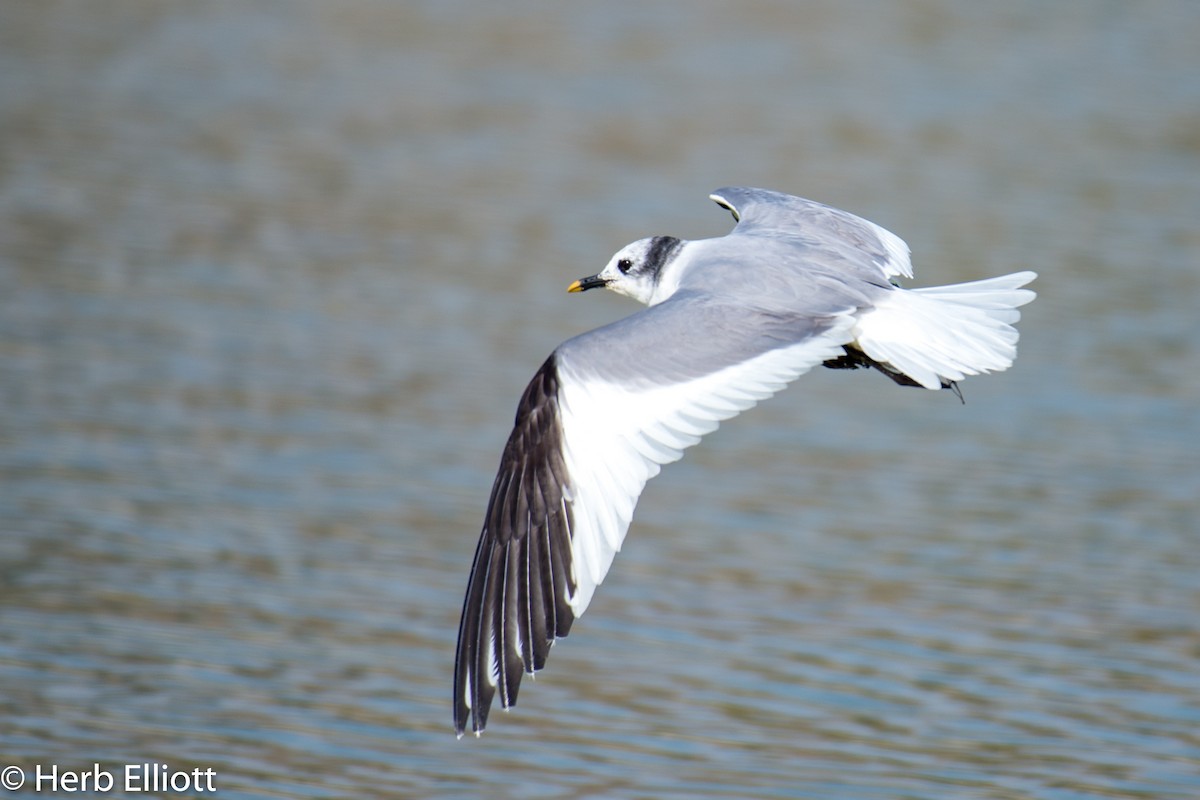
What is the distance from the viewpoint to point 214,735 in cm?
659

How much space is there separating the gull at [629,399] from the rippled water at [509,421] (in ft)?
3.29

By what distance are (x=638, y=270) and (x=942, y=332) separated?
138 centimetres

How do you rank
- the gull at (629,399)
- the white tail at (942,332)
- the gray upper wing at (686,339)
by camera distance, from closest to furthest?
1. the gull at (629,399)
2. the gray upper wing at (686,339)
3. the white tail at (942,332)

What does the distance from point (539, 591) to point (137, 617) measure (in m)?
2.63


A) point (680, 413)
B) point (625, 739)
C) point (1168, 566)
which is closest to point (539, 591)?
point (680, 413)

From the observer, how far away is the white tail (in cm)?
575

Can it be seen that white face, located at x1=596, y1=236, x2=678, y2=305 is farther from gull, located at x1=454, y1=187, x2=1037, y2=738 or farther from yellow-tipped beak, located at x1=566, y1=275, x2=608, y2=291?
gull, located at x1=454, y1=187, x2=1037, y2=738

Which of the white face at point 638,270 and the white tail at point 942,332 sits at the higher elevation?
the white face at point 638,270

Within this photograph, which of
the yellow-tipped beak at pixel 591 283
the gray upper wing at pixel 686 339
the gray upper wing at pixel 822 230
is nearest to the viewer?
the gray upper wing at pixel 686 339

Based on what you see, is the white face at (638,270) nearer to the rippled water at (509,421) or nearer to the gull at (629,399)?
the gull at (629,399)

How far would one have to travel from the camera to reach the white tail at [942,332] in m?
5.75

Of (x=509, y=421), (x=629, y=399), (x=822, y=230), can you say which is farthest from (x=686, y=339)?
(x=509, y=421)

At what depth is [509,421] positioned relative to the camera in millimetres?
9922

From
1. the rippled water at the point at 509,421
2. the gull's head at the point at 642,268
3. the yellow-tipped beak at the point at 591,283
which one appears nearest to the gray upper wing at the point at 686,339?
the gull's head at the point at 642,268
